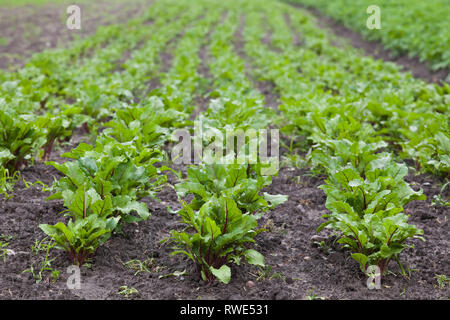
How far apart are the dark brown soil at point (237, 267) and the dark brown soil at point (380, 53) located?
6.60 meters

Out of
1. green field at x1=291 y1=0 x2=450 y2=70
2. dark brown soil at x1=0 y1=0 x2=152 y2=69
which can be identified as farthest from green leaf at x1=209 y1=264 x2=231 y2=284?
dark brown soil at x1=0 y1=0 x2=152 y2=69

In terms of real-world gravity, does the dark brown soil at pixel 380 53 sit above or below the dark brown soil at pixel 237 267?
above

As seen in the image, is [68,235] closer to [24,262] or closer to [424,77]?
[24,262]

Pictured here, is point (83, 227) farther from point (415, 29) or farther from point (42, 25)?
point (42, 25)

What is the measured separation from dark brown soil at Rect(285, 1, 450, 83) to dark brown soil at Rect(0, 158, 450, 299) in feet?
21.7

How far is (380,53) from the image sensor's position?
50.5 ft

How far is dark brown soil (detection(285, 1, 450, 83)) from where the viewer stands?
11477 millimetres

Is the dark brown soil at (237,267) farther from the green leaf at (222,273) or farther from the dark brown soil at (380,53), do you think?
the dark brown soil at (380,53)

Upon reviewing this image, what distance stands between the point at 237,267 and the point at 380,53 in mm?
13643

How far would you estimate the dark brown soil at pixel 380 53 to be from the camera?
1148 cm

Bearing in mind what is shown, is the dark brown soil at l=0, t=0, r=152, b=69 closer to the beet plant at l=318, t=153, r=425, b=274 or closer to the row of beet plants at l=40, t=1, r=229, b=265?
the row of beet plants at l=40, t=1, r=229, b=265

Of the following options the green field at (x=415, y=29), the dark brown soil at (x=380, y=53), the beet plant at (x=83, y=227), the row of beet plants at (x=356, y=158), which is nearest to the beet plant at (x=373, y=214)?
the row of beet plants at (x=356, y=158)
